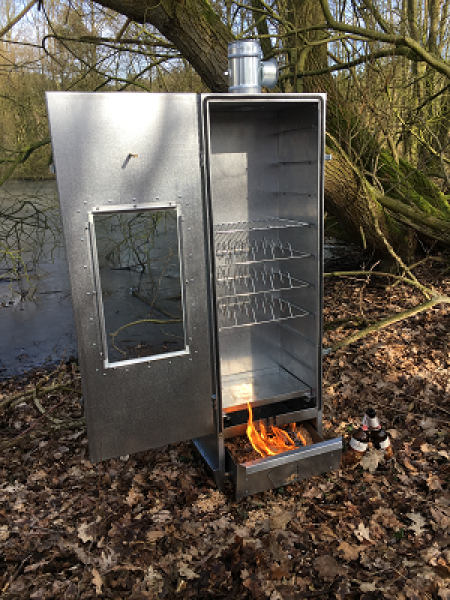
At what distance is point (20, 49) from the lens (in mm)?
7426

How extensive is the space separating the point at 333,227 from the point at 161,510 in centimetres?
525

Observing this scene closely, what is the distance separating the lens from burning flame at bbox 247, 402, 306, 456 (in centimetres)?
326

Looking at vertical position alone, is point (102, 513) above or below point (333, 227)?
below

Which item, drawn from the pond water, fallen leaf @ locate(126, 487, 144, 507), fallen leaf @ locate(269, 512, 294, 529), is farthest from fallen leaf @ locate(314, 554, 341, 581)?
the pond water

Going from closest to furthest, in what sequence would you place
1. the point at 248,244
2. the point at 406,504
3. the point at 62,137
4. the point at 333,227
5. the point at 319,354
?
1. the point at 62,137
2. the point at 406,504
3. the point at 319,354
4. the point at 248,244
5. the point at 333,227

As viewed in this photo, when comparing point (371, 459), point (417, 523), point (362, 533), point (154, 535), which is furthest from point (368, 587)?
point (154, 535)

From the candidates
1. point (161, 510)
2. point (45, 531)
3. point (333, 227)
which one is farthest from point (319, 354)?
point (333, 227)

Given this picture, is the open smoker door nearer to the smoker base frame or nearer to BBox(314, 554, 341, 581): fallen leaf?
the smoker base frame

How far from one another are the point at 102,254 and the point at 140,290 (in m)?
2.06

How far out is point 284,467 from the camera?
10.0 feet

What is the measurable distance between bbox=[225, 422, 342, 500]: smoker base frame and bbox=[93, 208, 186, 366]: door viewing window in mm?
823

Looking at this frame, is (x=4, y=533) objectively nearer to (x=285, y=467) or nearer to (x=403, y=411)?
(x=285, y=467)

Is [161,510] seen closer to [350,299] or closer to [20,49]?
[350,299]

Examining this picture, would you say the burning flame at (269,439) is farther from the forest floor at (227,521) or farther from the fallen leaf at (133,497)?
the fallen leaf at (133,497)
